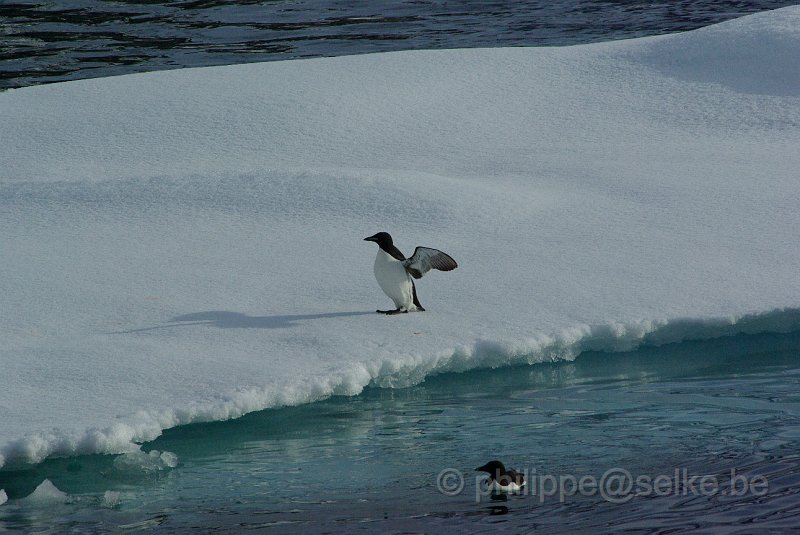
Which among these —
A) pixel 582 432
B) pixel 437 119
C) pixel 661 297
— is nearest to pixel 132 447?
pixel 582 432

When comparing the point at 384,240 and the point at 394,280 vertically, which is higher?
the point at 384,240

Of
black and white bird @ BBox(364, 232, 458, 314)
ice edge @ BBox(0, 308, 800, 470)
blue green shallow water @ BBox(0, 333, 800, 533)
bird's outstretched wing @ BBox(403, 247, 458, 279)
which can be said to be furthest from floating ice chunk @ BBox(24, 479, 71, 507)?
bird's outstretched wing @ BBox(403, 247, 458, 279)

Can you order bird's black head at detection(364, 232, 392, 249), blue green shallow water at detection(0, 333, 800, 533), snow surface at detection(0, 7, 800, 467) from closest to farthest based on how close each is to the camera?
1. blue green shallow water at detection(0, 333, 800, 533)
2. snow surface at detection(0, 7, 800, 467)
3. bird's black head at detection(364, 232, 392, 249)

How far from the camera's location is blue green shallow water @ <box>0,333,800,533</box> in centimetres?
415

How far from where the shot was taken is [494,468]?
4.36 metres

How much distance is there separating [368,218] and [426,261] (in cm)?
130

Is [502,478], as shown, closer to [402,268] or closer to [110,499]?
[110,499]

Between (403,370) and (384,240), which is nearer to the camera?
(403,370)

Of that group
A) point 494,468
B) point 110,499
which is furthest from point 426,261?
point 110,499

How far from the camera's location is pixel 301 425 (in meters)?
5.14

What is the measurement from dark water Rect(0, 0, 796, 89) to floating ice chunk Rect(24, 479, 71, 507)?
13245mm

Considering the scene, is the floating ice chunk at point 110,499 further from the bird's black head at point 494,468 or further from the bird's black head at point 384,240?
the bird's black head at point 384,240

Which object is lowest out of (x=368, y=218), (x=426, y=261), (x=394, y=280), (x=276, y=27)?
(x=394, y=280)

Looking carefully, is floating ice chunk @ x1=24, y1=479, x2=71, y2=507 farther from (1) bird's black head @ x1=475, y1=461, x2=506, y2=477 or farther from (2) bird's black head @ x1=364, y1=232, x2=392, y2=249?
(2) bird's black head @ x1=364, y1=232, x2=392, y2=249
